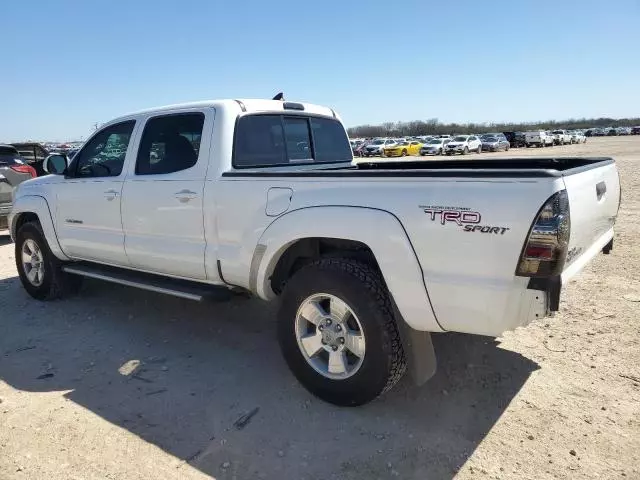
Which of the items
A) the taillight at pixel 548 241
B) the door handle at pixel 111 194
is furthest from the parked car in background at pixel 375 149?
the taillight at pixel 548 241

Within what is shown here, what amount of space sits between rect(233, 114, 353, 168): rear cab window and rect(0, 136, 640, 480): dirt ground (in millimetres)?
1571

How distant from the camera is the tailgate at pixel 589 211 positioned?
264 cm

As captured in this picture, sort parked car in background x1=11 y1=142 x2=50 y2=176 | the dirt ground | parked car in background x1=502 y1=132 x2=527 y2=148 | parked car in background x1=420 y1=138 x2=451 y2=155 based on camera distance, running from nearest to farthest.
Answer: the dirt ground, parked car in background x1=11 y1=142 x2=50 y2=176, parked car in background x1=420 y1=138 x2=451 y2=155, parked car in background x1=502 y1=132 x2=527 y2=148

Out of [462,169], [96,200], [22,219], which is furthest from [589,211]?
[22,219]

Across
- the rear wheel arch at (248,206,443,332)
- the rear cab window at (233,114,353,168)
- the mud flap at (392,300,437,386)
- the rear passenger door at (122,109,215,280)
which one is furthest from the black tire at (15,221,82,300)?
the mud flap at (392,300,437,386)

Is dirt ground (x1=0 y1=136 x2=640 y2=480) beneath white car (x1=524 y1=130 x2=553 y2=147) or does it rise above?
above

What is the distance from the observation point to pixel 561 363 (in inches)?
150

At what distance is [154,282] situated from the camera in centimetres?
439

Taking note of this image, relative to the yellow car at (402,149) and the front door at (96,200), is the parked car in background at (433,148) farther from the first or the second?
the front door at (96,200)

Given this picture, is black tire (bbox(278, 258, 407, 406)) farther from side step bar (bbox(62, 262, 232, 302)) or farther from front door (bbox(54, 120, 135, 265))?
front door (bbox(54, 120, 135, 265))

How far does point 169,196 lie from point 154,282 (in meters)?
0.80

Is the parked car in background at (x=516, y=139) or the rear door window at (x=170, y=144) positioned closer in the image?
the rear door window at (x=170, y=144)

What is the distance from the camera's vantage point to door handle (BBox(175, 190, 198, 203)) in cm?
393

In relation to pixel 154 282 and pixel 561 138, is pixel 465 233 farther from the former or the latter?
pixel 561 138
